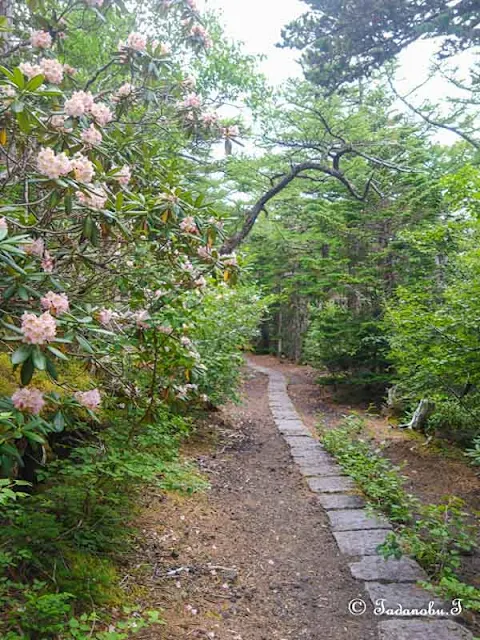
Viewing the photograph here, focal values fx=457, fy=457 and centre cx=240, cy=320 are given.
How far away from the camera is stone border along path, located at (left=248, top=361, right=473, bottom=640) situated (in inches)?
77.0

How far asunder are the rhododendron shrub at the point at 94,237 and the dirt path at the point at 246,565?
840 millimetres

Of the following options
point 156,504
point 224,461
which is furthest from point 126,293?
point 224,461

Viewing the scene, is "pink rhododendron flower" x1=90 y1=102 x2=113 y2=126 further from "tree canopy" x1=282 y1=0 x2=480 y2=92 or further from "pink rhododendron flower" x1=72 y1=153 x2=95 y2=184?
"tree canopy" x1=282 y1=0 x2=480 y2=92

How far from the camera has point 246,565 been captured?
257 cm

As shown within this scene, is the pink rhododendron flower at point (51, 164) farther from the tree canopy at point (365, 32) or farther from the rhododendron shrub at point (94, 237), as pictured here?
the tree canopy at point (365, 32)

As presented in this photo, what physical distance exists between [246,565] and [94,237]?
196 centimetres

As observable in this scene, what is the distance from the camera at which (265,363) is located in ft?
49.7

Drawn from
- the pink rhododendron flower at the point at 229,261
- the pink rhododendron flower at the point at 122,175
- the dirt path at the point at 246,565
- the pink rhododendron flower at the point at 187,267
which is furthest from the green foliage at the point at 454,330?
the pink rhododendron flower at the point at 122,175

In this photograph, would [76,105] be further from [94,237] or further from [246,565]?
[246,565]

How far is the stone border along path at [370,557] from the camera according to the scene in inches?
77.0

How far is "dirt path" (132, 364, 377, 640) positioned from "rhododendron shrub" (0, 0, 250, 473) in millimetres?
840

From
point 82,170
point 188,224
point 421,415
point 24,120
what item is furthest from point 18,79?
point 421,415

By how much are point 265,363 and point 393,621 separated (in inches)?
517

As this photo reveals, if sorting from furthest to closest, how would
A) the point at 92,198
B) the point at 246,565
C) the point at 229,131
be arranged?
the point at 229,131 < the point at 246,565 < the point at 92,198
